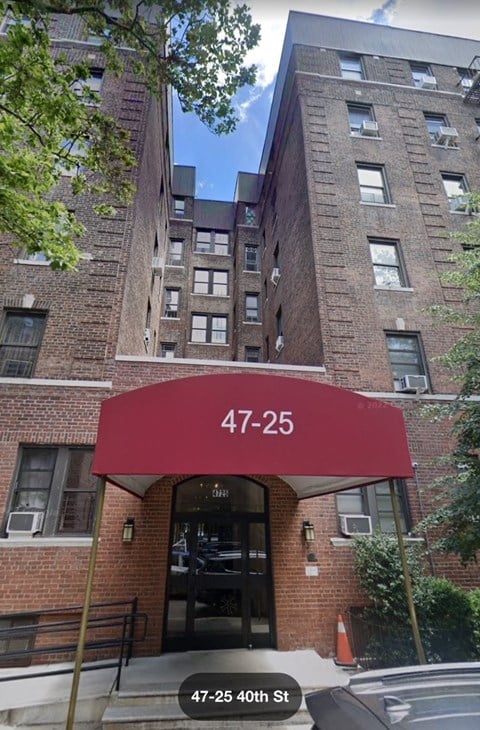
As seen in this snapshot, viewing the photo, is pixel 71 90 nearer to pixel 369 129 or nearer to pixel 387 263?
pixel 387 263

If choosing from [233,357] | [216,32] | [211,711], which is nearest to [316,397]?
[211,711]

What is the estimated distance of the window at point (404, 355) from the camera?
9383 mm

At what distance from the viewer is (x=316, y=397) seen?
4121 mm

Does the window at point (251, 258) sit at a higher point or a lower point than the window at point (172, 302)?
higher

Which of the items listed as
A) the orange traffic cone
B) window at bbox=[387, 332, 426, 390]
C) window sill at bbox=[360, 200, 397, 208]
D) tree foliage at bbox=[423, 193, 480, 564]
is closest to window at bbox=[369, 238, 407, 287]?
window sill at bbox=[360, 200, 397, 208]

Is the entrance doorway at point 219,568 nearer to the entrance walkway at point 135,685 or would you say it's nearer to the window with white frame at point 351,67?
the entrance walkway at point 135,685

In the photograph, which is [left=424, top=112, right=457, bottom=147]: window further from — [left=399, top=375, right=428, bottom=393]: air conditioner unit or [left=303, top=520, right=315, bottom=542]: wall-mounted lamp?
[left=303, top=520, right=315, bottom=542]: wall-mounted lamp

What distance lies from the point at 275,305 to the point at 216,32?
31.2 feet

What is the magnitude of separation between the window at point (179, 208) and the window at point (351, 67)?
11316 mm

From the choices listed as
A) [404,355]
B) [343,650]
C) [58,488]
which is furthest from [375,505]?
[58,488]

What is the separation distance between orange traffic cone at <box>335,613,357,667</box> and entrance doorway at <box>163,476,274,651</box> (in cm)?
122

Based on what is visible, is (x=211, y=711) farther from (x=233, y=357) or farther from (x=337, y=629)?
(x=233, y=357)

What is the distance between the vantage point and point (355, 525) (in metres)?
7.34

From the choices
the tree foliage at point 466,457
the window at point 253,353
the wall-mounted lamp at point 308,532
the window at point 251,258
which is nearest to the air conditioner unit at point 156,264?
the window at point 253,353
